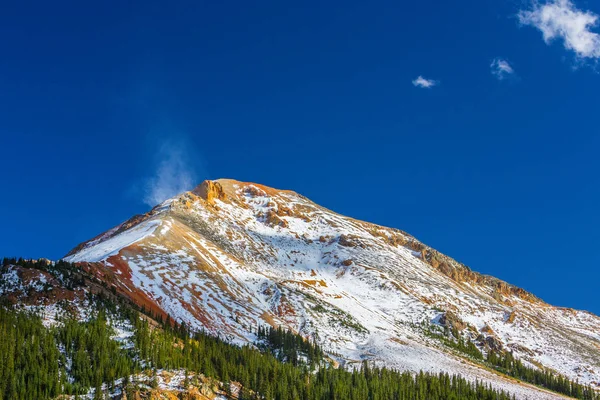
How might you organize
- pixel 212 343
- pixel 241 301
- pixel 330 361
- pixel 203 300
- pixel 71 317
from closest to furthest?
pixel 71 317 < pixel 212 343 < pixel 330 361 < pixel 203 300 < pixel 241 301

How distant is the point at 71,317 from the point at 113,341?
13.3m

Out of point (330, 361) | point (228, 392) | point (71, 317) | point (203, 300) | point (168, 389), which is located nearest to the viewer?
point (168, 389)

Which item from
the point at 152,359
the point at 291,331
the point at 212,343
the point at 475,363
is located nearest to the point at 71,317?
the point at 152,359

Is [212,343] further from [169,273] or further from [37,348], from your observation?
[169,273]

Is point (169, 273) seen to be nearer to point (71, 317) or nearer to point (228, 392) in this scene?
point (71, 317)

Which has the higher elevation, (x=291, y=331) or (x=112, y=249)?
(x=112, y=249)

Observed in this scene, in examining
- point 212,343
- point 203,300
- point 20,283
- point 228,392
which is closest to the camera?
point 228,392

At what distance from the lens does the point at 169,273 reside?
616 ft

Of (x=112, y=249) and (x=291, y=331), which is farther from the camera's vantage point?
(x=112, y=249)

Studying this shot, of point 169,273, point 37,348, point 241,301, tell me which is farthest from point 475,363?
point 37,348

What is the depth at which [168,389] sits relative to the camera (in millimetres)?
84000

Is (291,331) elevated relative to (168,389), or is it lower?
elevated

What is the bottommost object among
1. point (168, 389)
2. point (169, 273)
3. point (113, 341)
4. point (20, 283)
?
point (168, 389)

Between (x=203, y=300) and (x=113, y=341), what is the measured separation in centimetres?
8010
